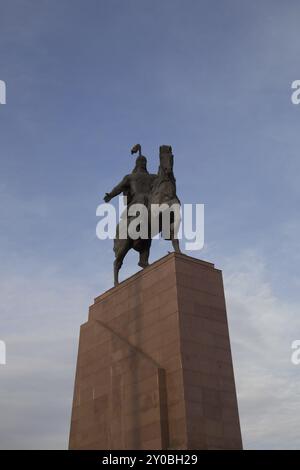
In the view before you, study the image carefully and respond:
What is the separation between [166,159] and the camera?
1795 centimetres

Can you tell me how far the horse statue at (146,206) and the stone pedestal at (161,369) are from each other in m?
1.77

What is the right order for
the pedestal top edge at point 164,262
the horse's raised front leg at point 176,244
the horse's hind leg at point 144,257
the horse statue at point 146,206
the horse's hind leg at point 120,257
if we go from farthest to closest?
the horse's hind leg at point 120,257, the horse's hind leg at point 144,257, the horse statue at point 146,206, the horse's raised front leg at point 176,244, the pedestal top edge at point 164,262

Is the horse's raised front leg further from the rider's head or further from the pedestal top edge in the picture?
the rider's head

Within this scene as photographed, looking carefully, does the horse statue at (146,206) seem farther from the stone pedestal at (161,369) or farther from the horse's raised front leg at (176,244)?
the stone pedestal at (161,369)

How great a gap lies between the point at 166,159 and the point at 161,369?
7.14 metres

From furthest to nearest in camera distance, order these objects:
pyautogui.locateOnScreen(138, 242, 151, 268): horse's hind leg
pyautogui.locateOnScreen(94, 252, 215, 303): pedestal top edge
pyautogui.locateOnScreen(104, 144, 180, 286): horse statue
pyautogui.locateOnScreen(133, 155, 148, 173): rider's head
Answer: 1. pyautogui.locateOnScreen(133, 155, 148, 173): rider's head
2. pyautogui.locateOnScreen(138, 242, 151, 268): horse's hind leg
3. pyautogui.locateOnScreen(104, 144, 180, 286): horse statue
4. pyautogui.locateOnScreen(94, 252, 215, 303): pedestal top edge

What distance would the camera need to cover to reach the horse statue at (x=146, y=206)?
56.0ft

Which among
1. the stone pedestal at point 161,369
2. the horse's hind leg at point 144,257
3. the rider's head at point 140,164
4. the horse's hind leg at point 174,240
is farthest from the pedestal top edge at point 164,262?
the rider's head at point 140,164

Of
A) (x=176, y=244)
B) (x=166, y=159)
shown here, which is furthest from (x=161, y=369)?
(x=166, y=159)

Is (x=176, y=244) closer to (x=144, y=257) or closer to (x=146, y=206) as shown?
(x=146, y=206)

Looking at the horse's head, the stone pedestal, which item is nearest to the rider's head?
the horse's head

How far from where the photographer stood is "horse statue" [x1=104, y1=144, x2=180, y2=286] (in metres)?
17.1

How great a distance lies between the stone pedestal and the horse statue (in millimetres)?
1773
